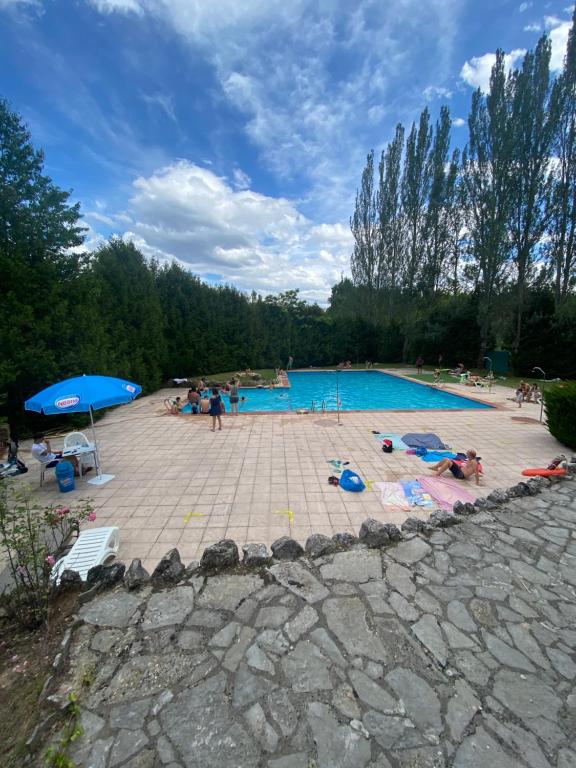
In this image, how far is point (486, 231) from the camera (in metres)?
21.6

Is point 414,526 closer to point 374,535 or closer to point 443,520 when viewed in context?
point 443,520

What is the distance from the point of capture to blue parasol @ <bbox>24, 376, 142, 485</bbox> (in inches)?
236

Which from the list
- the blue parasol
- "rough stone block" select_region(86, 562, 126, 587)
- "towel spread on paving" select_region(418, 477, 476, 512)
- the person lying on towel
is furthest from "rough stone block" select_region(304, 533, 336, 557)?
the blue parasol

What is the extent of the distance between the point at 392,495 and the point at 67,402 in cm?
647

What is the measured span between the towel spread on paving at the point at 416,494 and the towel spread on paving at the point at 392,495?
90mm

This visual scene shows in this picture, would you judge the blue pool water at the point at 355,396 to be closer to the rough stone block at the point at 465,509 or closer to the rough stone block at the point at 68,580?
the rough stone block at the point at 465,509

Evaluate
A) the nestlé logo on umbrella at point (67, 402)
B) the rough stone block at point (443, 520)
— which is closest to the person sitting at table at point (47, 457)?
the nestlé logo on umbrella at point (67, 402)

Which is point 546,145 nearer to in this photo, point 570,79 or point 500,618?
point 570,79

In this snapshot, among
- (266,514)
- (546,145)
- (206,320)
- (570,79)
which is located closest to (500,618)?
(266,514)

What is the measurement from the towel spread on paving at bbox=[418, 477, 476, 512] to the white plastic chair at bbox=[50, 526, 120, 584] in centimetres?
540

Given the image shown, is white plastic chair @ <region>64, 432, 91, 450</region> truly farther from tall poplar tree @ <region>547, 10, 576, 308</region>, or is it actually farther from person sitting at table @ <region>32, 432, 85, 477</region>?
tall poplar tree @ <region>547, 10, 576, 308</region>

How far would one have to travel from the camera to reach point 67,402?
602cm

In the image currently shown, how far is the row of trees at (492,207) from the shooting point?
1888 cm

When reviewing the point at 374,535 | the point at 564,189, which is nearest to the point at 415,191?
the point at 564,189
